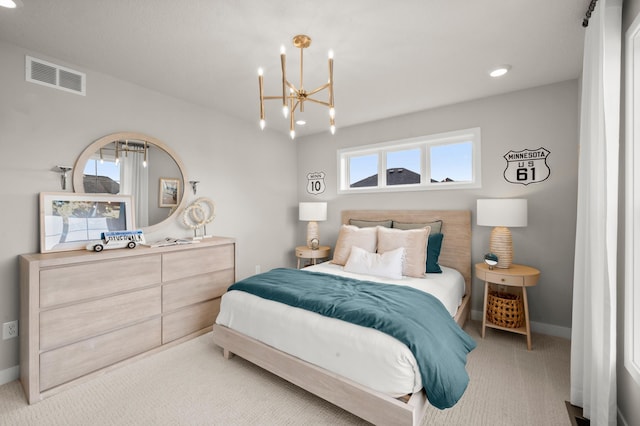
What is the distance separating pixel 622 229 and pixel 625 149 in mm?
446

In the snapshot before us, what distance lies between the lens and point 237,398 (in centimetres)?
196

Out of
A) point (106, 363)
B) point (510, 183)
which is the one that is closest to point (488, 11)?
point (510, 183)

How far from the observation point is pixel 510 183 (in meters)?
3.05

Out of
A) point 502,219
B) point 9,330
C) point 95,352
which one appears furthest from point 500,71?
point 9,330

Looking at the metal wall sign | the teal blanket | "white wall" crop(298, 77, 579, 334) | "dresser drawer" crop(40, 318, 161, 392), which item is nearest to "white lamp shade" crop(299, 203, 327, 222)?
the metal wall sign

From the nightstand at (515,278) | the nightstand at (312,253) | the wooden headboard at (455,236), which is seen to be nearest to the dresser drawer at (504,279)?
the nightstand at (515,278)

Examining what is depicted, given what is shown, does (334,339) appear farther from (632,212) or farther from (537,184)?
(537,184)

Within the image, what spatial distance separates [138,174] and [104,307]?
133 cm

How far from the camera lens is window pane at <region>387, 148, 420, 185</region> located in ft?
12.4

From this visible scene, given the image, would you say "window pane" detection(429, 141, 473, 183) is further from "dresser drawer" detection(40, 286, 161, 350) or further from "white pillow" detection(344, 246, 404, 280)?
"dresser drawer" detection(40, 286, 161, 350)

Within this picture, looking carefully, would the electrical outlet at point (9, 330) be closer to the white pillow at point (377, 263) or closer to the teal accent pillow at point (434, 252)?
the white pillow at point (377, 263)

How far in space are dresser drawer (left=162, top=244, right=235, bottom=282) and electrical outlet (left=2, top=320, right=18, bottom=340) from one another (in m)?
1.03

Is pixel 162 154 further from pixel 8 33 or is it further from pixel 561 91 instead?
pixel 561 91

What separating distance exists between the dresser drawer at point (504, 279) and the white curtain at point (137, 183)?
139 inches
